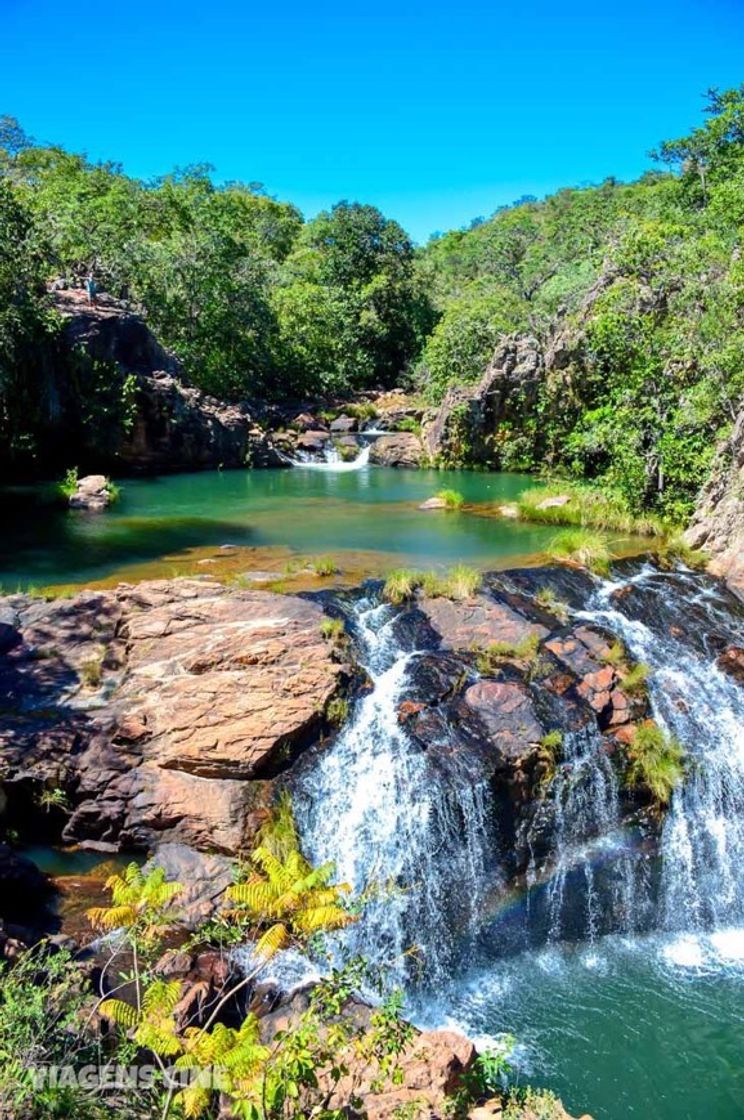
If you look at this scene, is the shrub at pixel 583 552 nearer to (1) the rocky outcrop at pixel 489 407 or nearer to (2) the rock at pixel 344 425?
(1) the rocky outcrop at pixel 489 407

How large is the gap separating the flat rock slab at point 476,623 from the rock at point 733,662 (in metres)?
2.71

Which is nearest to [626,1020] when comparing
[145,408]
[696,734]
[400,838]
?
[400,838]

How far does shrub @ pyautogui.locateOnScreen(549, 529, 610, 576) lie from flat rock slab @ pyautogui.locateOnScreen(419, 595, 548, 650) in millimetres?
3108

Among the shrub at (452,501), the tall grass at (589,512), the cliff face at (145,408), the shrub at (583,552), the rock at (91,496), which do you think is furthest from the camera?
the cliff face at (145,408)

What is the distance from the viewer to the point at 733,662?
11078 millimetres

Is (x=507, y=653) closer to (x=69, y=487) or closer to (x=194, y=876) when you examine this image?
(x=194, y=876)

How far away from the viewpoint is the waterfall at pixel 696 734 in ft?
28.4

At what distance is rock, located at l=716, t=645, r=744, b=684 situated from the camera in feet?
35.7

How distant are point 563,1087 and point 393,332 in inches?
1778

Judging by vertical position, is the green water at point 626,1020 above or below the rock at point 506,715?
below

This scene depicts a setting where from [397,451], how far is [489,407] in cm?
494

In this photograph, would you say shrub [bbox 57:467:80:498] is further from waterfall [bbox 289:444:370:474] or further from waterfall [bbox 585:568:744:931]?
waterfall [bbox 585:568:744:931]

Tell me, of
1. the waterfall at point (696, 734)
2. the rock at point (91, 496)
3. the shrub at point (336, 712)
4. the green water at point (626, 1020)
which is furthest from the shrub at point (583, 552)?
the rock at point (91, 496)

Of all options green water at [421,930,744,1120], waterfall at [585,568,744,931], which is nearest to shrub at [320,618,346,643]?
waterfall at [585,568,744,931]
